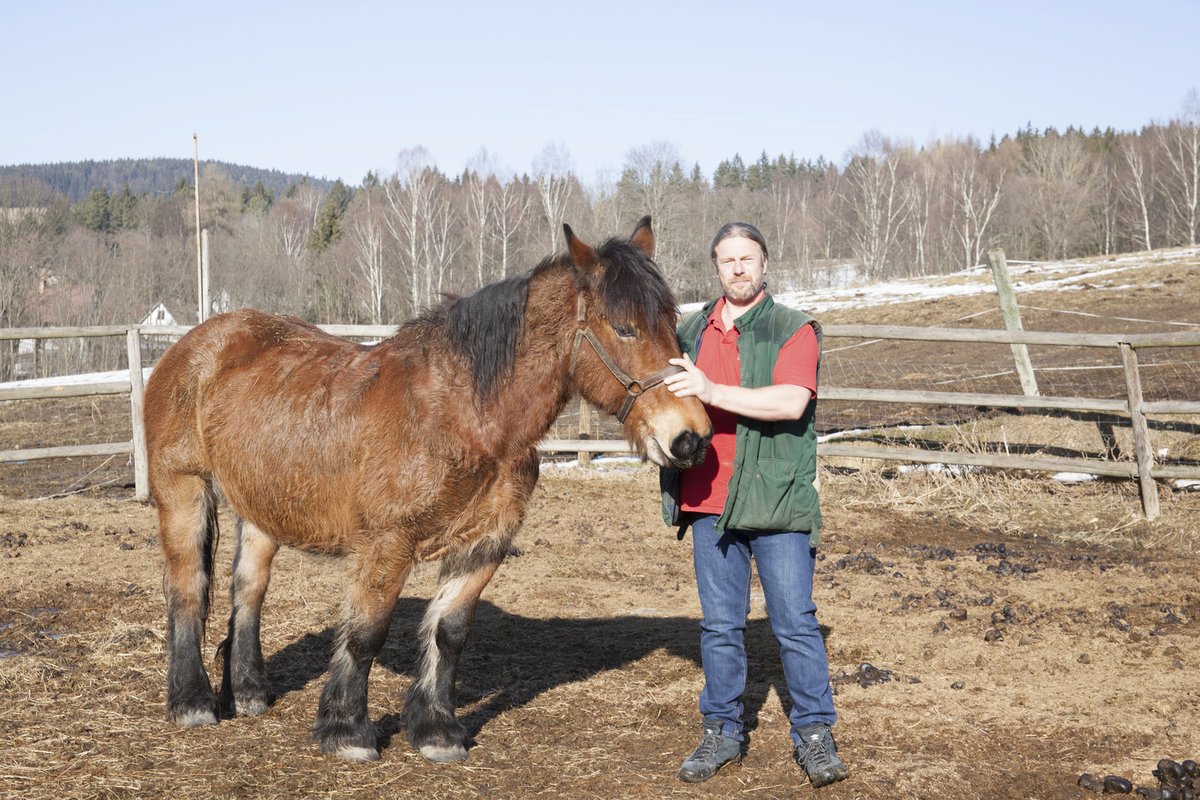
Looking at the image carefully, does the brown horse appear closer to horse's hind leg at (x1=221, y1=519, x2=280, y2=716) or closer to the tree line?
horse's hind leg at (x1=221, y1=519, x2=280, y2=716)

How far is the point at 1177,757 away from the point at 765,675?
189 cm

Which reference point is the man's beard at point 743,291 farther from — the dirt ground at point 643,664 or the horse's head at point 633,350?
the dirt ground at point 643,664

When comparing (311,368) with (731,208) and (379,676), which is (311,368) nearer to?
(379,676)

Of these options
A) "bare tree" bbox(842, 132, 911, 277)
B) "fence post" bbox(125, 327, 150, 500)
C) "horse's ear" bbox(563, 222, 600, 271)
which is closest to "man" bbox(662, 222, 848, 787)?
"horse's ear" bbox(563, 222, 600, 271)

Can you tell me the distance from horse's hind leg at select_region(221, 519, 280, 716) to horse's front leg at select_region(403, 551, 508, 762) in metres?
0.90

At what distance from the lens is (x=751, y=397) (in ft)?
11.3

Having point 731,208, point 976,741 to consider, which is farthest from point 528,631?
point 731,208

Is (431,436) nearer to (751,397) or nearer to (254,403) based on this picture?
(254,403)

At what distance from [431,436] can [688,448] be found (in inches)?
40.5

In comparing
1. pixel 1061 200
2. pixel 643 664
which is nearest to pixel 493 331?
pixel 643 664

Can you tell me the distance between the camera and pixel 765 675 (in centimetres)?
505

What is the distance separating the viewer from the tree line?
46094 millimetres

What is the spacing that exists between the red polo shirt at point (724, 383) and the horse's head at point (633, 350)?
0.35m

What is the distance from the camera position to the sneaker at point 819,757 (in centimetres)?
354
